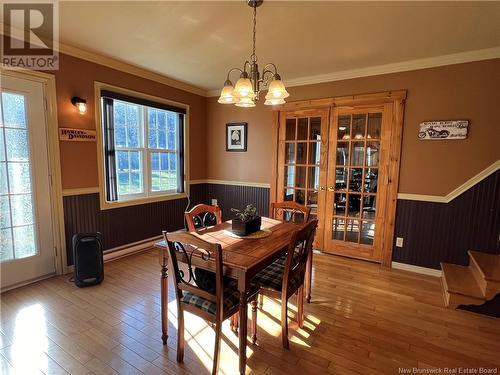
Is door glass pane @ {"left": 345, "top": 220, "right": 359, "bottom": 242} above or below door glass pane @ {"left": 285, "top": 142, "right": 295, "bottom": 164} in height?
below

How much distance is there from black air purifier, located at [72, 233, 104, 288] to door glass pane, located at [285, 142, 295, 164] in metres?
2.66

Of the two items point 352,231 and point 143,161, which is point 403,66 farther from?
point 143,161

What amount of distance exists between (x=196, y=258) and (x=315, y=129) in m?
2.73

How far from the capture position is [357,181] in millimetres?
3521

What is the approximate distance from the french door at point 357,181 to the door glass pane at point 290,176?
0.54m

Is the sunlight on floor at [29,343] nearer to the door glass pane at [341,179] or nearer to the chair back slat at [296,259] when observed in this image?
the chair back slat at [296,259]

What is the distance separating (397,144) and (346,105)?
806 mm

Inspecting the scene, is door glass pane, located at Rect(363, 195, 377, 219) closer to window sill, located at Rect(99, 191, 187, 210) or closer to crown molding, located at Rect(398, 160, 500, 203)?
crown molding, located at Rect(398, 160, 500, 203)

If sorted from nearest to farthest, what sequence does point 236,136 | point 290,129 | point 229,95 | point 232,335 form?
point 229,95
point 232,335
point 290,129
point 236,136

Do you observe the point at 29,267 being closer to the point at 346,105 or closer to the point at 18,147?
the point at 18,147

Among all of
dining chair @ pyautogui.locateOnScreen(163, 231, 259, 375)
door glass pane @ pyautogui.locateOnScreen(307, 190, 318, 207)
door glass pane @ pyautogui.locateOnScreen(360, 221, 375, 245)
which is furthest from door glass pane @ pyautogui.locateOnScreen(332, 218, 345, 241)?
dining chair @ pyautogui.locateOnScreen(163, 231, 259, 375)

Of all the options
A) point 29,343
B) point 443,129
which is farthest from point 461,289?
point 29,343

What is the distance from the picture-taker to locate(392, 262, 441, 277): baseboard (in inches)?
123

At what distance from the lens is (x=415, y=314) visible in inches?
92.5
